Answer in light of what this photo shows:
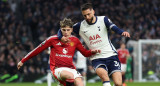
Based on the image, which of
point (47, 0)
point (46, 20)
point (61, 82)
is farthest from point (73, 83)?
point (47, 0)

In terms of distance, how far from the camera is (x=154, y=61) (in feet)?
66.6

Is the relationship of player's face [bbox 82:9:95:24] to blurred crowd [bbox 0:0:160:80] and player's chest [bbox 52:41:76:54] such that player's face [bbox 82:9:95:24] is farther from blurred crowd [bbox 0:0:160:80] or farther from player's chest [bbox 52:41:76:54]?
blurred crowd [bbox 0:0:160:80]

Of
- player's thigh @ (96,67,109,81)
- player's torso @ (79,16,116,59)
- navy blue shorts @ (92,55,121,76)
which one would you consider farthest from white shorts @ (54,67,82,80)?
player's torso @ (79,16,116,59)

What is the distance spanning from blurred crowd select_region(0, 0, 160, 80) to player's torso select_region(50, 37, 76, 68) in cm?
1128

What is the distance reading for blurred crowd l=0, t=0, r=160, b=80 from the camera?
65.6 ft

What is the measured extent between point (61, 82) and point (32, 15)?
50.9 feet

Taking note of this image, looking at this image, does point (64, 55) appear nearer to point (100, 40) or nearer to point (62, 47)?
point (62, 47)

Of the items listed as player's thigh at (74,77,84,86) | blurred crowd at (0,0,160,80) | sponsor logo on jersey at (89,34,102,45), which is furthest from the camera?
blurred crowd at (0,0,160,80)

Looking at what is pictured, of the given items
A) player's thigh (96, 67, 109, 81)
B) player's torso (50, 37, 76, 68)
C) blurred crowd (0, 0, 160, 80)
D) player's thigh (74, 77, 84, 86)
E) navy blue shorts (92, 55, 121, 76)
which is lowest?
player's thigh (74, 77, 84, 86)

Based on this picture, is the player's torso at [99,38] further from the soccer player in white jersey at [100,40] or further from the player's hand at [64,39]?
the player's hand at [64,39]

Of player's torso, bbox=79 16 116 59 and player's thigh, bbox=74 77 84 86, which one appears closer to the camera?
player's thigh, bbox=74 77 84 86

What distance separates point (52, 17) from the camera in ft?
73.1

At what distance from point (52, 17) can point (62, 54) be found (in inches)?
601

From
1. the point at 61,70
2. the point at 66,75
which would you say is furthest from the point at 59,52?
the point at 66,75
